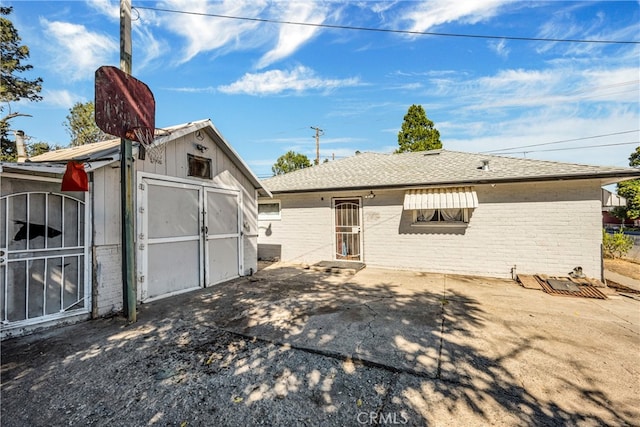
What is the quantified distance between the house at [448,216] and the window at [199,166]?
3.59 metres

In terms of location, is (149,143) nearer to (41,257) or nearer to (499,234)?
(41,257)

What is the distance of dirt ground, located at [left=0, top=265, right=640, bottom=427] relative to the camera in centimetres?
226

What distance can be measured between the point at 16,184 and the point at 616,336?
889cm

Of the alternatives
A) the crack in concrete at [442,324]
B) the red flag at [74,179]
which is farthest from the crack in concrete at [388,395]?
the red flag at [74,179]

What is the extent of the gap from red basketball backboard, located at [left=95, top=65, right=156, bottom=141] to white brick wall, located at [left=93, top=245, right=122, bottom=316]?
2.04 meters

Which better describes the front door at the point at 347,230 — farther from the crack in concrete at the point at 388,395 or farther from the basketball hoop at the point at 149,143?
the crack in concrete at the point at 388,395

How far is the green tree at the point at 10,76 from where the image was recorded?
1560 centimetres

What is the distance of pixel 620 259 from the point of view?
10.6 meters

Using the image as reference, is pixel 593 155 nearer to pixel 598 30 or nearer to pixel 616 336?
pixel 598 30

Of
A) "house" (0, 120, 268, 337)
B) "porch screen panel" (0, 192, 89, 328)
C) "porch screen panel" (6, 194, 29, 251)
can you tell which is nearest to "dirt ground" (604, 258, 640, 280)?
"house" (0, 120, 268, 337)

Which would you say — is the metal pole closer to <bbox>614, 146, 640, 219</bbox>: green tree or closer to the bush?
the bush

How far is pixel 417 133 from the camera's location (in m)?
21.4

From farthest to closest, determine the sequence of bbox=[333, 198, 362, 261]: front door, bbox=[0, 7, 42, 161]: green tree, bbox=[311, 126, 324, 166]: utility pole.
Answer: bbox=[311, 126, 324, 166]: utility pole
bbox=[0, 7, 42, 161]: green tree
bbox=[333, 198, 362, 261]: front door

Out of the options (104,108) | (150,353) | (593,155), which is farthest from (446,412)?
(593,155)
